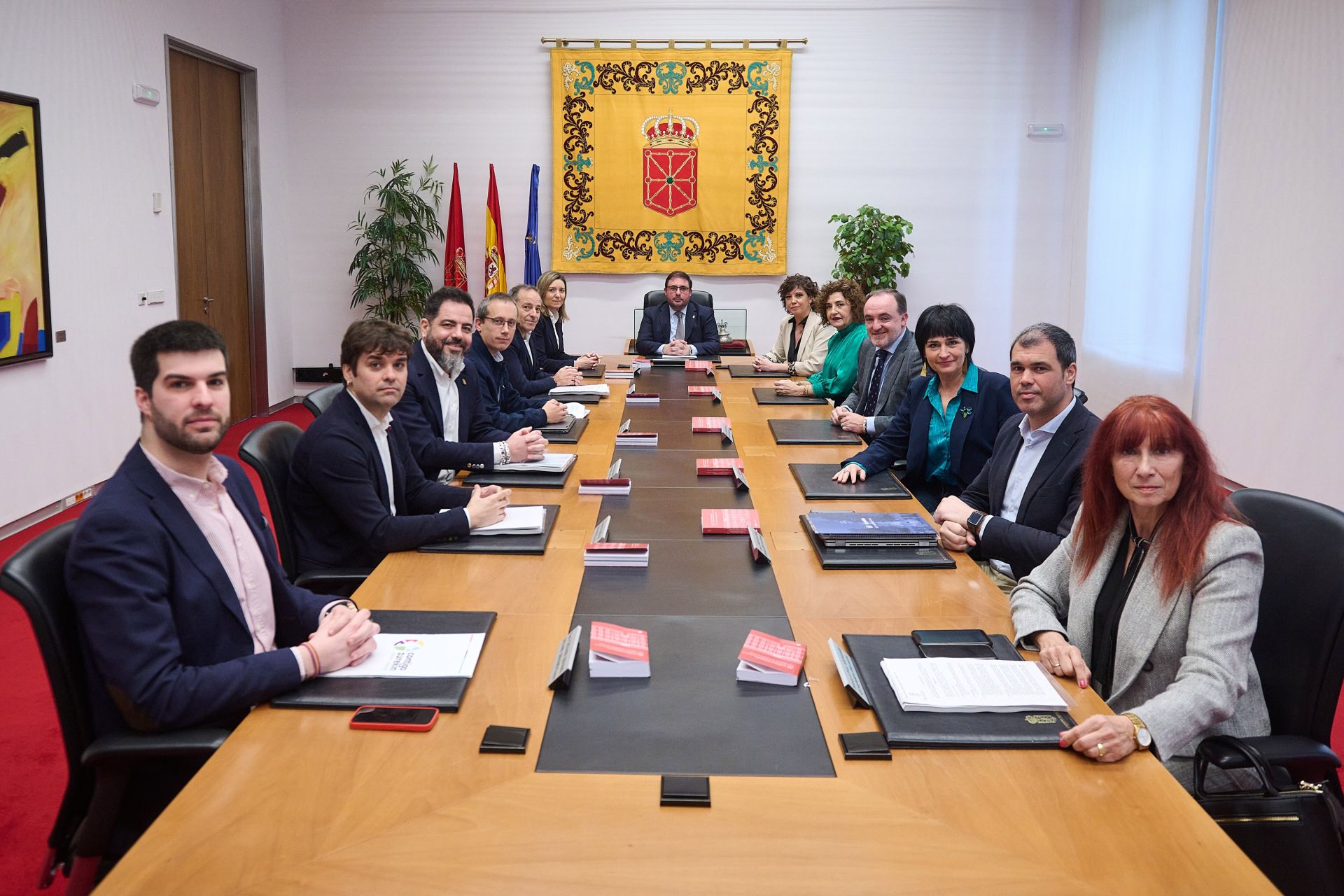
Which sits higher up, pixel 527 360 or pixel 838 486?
pixel 527 360

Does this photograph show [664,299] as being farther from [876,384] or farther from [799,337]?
[876,384]

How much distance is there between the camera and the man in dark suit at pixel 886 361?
15.5ft

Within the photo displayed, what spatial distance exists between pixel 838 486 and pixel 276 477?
1.73m

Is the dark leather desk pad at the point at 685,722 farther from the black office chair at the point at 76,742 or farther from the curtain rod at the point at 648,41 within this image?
the curtain rod at the point at 648,41

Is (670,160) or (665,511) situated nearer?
(665,511)

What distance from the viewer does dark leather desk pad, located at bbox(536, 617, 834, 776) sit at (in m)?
1.64

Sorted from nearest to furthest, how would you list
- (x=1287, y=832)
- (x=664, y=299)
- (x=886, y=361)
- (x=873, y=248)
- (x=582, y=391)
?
1. (x=1287, y=832)
2. (x=886, y=361)
3. (x=582, y=391)
4. (x=664, y=299)
5. (x=873, y=248)

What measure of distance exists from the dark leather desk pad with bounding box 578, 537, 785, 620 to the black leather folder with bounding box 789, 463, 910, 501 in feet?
2.13

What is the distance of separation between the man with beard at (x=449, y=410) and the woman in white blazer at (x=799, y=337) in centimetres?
257

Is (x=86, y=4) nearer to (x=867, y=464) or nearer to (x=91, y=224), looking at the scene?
(x=91, y=224)

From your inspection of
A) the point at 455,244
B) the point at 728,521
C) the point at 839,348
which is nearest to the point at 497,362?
the point at 839,348

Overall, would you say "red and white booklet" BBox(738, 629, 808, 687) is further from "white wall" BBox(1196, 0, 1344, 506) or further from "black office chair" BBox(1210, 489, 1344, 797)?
"white wall" BBox(1196, 0, 1344, 506)

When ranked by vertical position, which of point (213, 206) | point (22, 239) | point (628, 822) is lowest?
point (628, 822)

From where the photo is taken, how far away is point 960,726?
175cm
